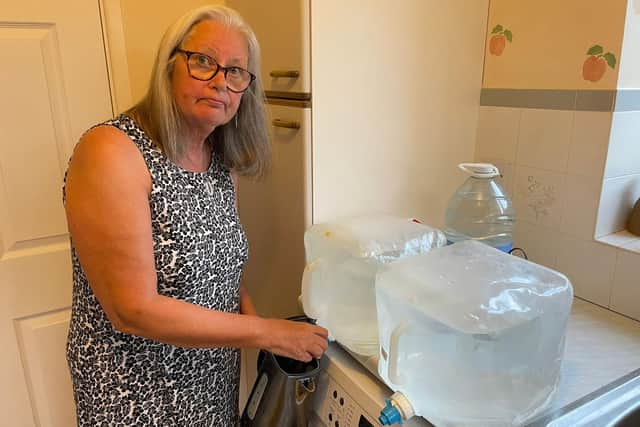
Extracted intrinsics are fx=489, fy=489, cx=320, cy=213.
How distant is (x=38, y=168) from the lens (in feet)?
4.47

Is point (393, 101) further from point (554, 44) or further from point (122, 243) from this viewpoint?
point (122, 243)

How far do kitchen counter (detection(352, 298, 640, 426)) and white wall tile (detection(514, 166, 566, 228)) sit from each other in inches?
10.4

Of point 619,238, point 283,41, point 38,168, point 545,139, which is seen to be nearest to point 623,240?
point 619,238

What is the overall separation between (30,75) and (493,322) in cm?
130

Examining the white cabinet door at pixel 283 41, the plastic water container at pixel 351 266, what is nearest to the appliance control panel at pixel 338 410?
the plastic water container at pixel 351 266

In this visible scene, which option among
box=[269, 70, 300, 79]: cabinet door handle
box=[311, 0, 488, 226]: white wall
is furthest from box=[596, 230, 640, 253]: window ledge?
box=[269, 70, 300, 79]: cabinet door handle

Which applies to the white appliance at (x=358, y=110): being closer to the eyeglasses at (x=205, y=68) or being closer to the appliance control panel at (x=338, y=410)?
the eyeglasses at (x=205, y=68)

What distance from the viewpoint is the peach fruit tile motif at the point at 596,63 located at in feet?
3.91

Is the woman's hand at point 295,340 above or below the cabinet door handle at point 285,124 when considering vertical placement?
below

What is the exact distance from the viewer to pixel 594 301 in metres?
1.31

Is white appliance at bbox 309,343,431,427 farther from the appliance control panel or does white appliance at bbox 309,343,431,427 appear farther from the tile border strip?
the tile border strip

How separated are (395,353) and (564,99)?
88 centimetres

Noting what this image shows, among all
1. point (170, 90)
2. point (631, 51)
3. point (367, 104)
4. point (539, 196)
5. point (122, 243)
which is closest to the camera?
point (122, 243)

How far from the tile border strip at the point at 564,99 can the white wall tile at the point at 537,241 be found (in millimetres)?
346
